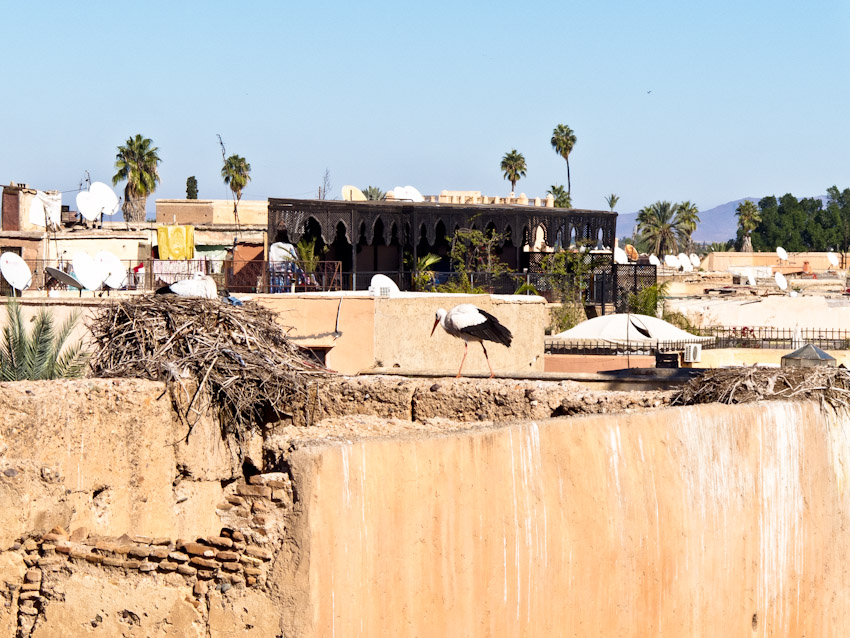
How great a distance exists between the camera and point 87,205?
27438 millimetres

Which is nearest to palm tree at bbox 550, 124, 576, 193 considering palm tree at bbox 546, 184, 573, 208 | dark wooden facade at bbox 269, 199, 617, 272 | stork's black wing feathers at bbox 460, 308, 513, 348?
palm tree at bbox 546, 184, 573, 208

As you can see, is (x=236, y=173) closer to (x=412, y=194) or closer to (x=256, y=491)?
(x=412, y=194)

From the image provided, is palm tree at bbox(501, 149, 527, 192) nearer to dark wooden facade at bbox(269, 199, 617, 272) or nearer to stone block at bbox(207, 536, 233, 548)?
dark wooden facade at bbox(269, 199, 617, 272)

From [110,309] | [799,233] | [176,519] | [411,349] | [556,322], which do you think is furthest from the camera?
[799,233]

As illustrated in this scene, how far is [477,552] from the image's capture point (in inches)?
220

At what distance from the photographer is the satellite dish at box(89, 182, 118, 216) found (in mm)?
27775

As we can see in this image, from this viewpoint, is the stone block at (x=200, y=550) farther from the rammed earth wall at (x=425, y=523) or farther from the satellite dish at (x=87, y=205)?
the satellite dish at (x=87, y=205)

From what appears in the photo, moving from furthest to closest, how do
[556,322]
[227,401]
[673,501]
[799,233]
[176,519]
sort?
[799,233] < [556,322] < [227,401] < [176,519] < [673,501]

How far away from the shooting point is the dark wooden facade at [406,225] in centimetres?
2402

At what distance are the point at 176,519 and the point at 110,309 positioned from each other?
209 cm

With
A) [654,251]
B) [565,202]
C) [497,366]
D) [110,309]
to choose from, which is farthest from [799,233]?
[110,309]

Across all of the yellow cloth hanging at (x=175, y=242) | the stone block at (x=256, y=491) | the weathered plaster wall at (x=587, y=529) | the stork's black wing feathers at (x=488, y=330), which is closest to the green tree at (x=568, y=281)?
the yellow cloth hanging at (x=175, y=242)

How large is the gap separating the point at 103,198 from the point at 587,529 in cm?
2395

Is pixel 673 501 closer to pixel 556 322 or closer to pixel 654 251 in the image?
pixel 556 322
